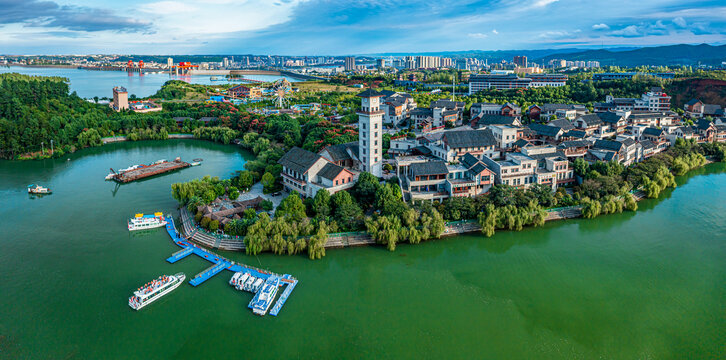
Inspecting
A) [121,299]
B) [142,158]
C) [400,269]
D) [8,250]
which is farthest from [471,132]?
[142,158]

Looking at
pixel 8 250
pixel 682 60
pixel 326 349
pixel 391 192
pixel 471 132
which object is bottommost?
pixel 326 349

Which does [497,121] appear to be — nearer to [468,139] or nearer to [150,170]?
[468,139]

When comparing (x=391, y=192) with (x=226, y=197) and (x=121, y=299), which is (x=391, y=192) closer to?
(x=226, y=197)

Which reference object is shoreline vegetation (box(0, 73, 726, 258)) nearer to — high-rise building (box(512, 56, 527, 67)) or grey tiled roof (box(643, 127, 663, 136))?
grey tiled roof (box(643, 127, 663, 136))

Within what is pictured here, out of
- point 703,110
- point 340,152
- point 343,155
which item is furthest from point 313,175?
point 703,110

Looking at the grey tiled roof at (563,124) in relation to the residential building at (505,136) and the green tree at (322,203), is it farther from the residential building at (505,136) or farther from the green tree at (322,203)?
the green tree at (322,203)

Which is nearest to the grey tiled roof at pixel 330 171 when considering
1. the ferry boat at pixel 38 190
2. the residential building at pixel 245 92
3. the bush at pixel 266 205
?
the bush at pixel 266 205
